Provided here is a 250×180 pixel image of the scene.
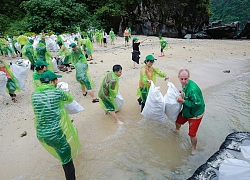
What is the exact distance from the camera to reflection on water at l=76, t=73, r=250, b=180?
3.11m

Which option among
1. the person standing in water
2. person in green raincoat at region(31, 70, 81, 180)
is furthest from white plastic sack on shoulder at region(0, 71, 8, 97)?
the person standing in water

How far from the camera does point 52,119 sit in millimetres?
2324

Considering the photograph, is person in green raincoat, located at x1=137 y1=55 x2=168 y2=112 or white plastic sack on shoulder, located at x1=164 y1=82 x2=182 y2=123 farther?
person in green raincoat, located at x1=137 y1=55 x2=168 y2=112

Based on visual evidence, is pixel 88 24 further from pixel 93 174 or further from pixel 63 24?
pixel 93 174

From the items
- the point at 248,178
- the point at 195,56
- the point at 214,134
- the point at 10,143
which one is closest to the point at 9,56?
the point at 10,143

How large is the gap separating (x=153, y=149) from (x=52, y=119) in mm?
2065

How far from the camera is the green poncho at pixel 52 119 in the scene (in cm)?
229

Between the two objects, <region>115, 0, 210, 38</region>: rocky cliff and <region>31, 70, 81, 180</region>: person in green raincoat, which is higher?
<region>115, 0, 210, 38</region>: rocky cliff

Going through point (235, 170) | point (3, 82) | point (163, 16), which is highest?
point (163, 16)

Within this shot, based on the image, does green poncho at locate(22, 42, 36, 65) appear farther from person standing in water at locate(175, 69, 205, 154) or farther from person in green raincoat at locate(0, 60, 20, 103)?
person standing in water at locate(175, 69, 205, 154)

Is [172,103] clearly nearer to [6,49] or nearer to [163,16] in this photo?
[6,49]

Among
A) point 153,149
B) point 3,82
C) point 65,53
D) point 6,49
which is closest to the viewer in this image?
point 153,149

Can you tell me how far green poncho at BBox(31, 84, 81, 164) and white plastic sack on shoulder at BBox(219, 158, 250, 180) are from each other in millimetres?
1818

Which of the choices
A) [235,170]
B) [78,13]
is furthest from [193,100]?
[78,13]
